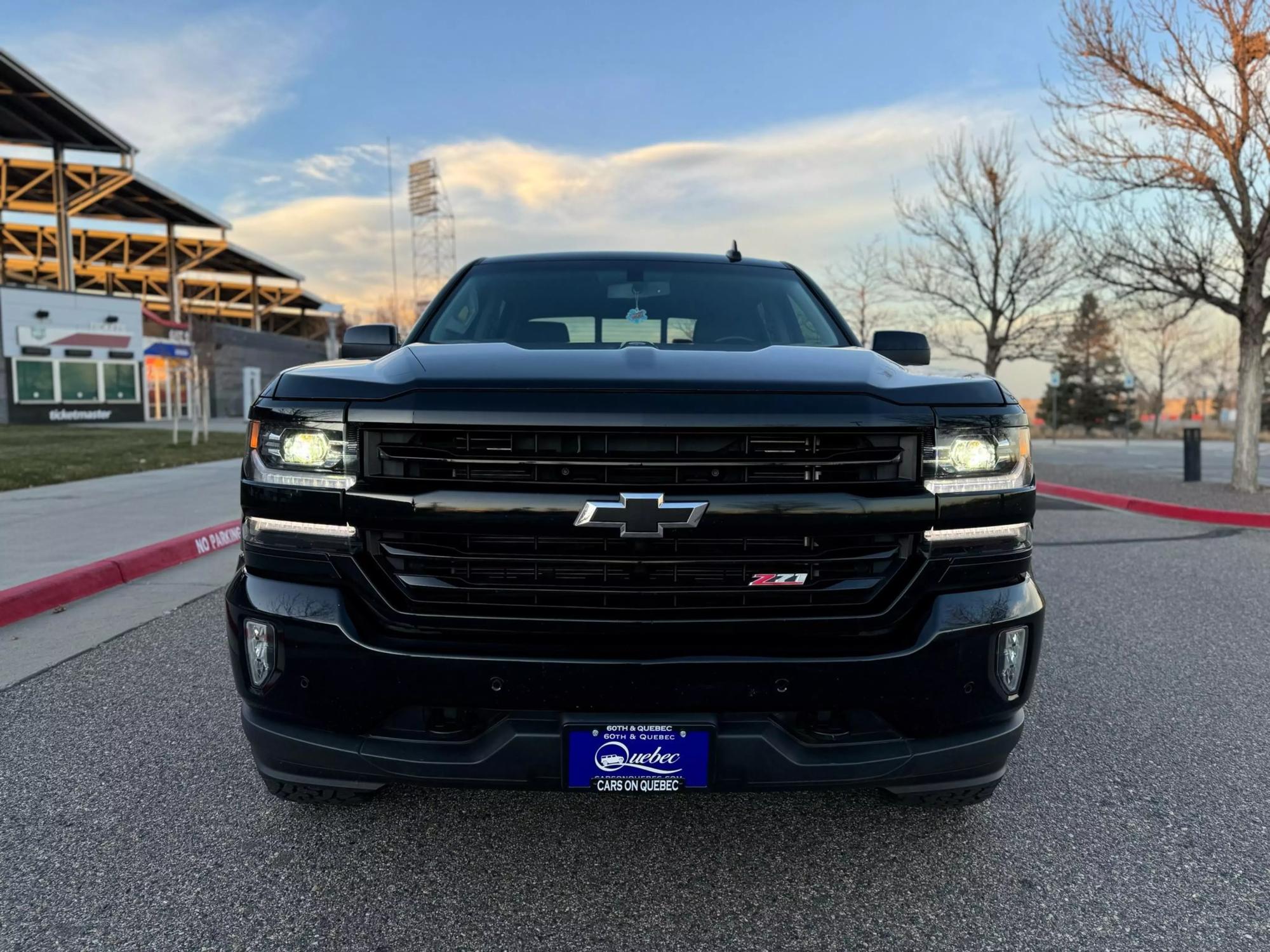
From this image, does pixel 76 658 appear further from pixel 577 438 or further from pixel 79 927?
pixel 577 438

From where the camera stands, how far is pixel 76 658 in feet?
13.5

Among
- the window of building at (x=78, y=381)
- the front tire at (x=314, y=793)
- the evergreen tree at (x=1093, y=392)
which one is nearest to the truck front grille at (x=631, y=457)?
the front tire at (x=314, y=793)

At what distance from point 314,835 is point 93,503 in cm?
832

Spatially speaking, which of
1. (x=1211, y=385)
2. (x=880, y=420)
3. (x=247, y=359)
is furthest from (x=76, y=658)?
(x=1211, y=385)

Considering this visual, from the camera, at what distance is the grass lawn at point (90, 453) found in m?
11.8

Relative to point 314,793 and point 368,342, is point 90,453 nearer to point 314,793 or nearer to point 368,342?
point 368,342

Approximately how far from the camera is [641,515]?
1900 mm

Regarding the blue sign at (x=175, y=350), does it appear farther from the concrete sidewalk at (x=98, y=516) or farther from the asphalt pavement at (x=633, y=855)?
the asphalt pavement at (x=633, y=855)

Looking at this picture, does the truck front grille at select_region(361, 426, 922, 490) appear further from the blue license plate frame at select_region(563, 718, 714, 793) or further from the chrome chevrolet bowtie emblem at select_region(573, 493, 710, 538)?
A: the blue license plate frame at select_region(563, 718, 714, 793)

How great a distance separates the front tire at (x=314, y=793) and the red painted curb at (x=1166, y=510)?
8303 mm

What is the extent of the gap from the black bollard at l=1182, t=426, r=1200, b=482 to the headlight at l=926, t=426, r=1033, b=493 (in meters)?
13.1

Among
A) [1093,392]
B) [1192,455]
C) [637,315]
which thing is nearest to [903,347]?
[637,315]

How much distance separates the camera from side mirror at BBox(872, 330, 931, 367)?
121 inches

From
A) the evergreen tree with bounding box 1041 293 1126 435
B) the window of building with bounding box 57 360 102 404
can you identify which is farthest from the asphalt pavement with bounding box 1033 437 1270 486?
the window of building with bounding box 57 360 102 404
